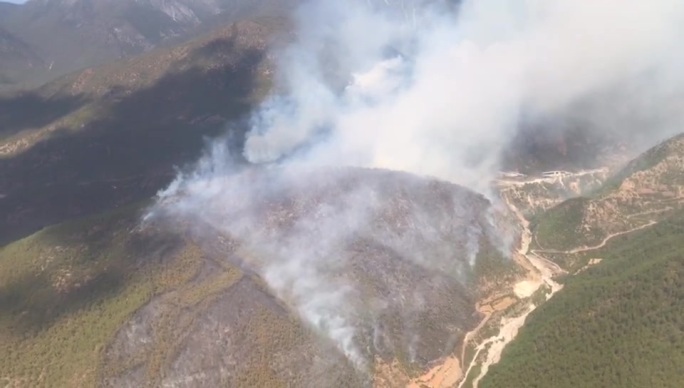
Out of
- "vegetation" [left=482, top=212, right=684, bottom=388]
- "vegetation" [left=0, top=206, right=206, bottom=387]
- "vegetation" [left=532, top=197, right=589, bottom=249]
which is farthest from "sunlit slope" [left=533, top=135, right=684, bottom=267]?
"vegetation" [left=0, top=206, right=206, bottom=387]

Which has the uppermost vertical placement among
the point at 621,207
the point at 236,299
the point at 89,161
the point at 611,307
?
the point at 611,307

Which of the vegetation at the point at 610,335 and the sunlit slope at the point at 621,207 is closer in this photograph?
the vegetation at the point at 610,335

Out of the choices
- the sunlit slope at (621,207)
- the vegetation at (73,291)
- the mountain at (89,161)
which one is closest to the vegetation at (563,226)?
the sunlit slope at (621,207)

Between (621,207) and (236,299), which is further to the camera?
(621,207)

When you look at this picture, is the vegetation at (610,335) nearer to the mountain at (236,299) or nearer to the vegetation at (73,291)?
the mountain at (236,299)

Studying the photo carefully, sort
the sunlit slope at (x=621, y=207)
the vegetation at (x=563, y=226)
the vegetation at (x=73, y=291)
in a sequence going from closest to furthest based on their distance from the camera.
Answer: the vegetation at (x=73, y=291) → the sunlit slope at (x=621, y=207) → the vegetation at (x=563, y=226)

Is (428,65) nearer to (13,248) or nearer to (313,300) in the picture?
(313,300)

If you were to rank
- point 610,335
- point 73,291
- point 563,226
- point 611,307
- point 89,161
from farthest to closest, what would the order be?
point 89,161 → point 563,226 → point 611,307 → point 73,291 → point 610,335

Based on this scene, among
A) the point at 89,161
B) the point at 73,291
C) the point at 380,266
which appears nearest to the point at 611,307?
the point at 380,266

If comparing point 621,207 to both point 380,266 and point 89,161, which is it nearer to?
point 380,266
